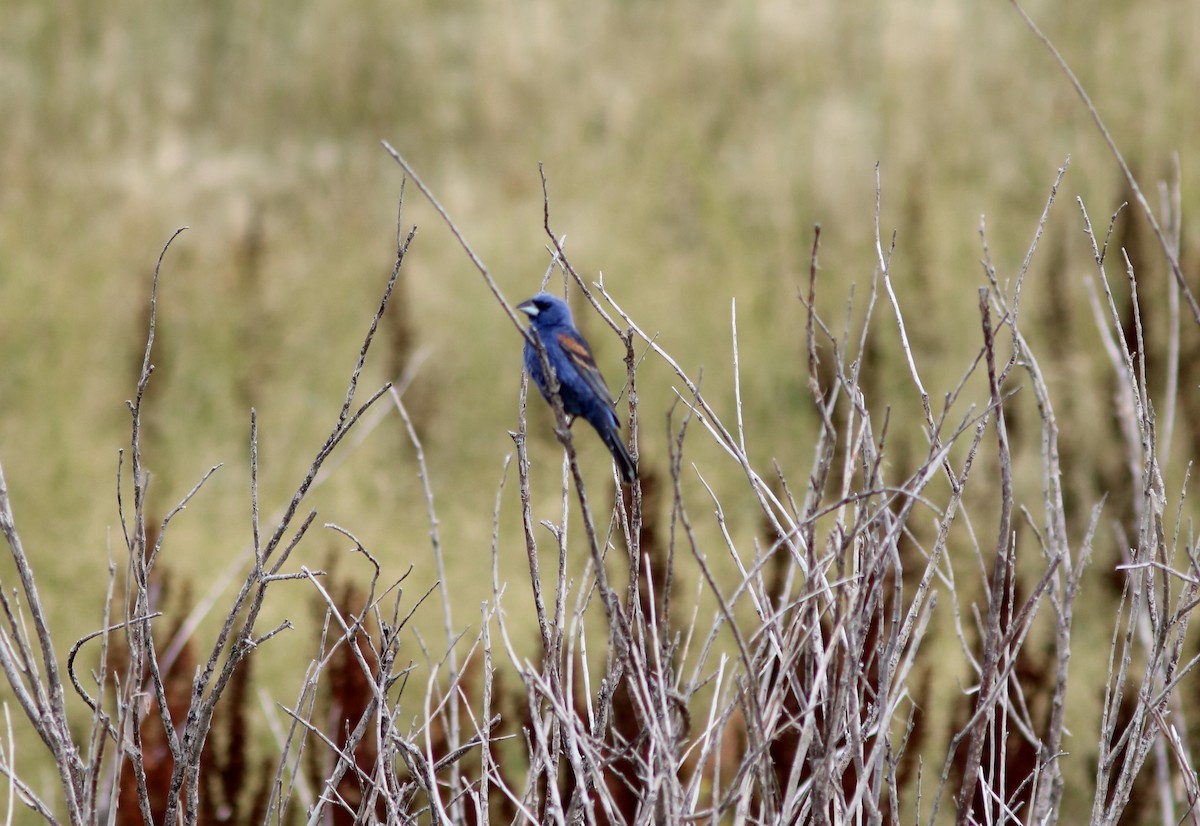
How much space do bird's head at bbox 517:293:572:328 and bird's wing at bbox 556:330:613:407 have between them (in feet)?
0.17

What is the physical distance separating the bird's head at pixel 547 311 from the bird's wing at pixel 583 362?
0.05 m

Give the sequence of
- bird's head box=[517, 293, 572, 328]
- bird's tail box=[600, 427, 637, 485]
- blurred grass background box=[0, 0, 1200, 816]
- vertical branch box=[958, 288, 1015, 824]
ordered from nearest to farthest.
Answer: vertical branch box=[958, 288, 1015, 824] < bird's tail box=[600, 427, 637, 485] < bird's head box=[517, 293, 572, 328] < blurred grass background box=[0, 0, 1200, 816]

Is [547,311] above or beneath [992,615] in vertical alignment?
above

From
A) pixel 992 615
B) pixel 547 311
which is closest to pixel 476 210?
pixel 547 311

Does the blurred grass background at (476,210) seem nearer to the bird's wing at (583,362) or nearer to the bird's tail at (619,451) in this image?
the bird's wing at (583,362)

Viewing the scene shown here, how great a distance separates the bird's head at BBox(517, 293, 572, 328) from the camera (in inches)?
142

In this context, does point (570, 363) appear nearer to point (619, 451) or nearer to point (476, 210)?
point (619, 451)

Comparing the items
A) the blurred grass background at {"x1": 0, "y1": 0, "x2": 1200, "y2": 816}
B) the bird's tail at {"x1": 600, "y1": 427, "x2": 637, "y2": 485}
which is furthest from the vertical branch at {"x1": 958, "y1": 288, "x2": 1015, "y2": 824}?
the blurred grass background at {"x1": 0, "y1": 0, "x2": 1200, "y2": 816}

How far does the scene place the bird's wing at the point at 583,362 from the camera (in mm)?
3699

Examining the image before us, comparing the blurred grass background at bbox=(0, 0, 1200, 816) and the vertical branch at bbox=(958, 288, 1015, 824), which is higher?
Result: the blurred grass background at bbox=(0, 0, 1200, 816)

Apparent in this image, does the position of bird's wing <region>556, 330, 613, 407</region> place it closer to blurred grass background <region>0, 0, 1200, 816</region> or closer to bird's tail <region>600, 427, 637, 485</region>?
bird's tail <region>600, 427, 637, 485</region>

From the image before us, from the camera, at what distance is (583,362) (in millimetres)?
3709

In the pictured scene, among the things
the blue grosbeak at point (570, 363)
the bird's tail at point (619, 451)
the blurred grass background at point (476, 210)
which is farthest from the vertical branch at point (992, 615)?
the blurred grass background at point (476, 210)

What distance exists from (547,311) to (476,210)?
15.0ft
